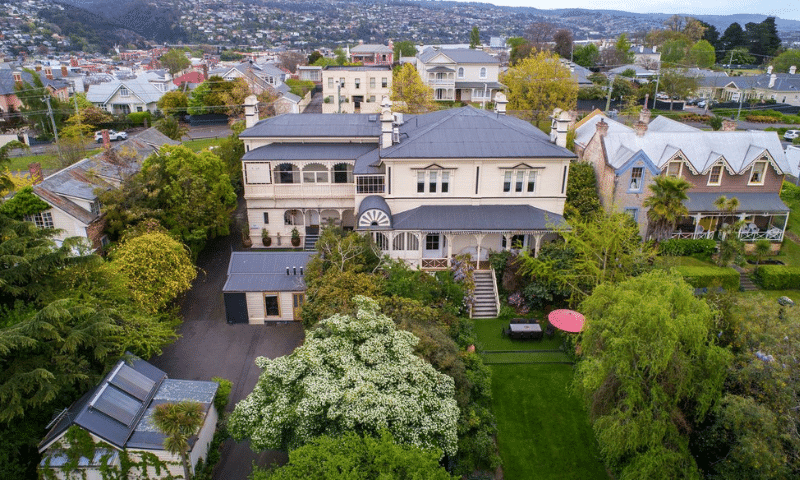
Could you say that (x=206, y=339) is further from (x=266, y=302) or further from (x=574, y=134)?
(x=574, y=134)

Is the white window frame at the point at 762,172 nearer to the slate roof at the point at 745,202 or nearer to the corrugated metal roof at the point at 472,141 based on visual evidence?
the slate roof at the point at 745,202

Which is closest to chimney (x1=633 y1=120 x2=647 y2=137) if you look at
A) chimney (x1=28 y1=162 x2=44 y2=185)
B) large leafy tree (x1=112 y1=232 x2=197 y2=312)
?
large leafy tree (x1=112 y1=232 x2=197 y2=312)

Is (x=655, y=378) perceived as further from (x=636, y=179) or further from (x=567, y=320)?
(x=636, y=179)

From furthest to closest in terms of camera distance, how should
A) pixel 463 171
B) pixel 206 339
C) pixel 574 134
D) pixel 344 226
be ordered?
pixel 574 134, pixel 344 226, pixel 463 171, pixel 206 339

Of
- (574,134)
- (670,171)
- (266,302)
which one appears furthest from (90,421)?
(574,134)

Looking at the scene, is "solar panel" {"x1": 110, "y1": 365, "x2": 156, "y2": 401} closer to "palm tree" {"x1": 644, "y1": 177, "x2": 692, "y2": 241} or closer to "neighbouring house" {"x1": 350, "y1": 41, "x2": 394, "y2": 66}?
"palm tree" {"x1": 644, "y1": 177, "x2": 692, "y2": 241}

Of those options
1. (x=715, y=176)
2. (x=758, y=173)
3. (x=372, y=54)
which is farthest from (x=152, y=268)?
(x=372, y=54)

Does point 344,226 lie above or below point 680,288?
below

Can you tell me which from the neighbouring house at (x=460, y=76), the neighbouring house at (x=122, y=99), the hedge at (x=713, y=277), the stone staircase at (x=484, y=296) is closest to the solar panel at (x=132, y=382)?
the stone staircase at (x=484, y=296)
